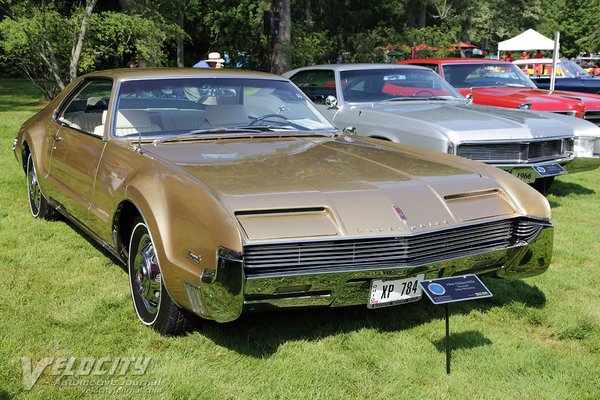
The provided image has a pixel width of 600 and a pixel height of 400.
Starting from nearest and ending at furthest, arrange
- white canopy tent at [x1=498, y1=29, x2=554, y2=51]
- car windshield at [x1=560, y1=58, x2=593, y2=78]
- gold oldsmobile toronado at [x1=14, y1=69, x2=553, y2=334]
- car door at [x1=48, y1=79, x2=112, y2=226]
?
1. gold oldsmobile toronado at [x1=14, y1=69, x2=553, y2=334]
2. car door at [x1=48, y1=79, x2=112, y2=226]
3. car windshield at [x1=560, y1=58, x2=593, y2=78]
4. white canopy tent at [x1=498, y1=29, x2=554, y2=51]

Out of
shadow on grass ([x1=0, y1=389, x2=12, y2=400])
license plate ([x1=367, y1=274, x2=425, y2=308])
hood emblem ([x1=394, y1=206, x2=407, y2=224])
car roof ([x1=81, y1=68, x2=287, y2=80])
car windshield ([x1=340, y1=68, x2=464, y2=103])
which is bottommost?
shadow on grass ([x1=0, y1=389, x2=12, y2=400])

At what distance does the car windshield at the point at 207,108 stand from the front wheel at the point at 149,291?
0.91 metres

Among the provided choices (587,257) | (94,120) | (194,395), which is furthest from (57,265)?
(587,257)

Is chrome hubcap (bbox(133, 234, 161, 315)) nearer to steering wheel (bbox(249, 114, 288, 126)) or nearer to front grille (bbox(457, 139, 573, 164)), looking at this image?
steering wheel (bbox(249, 114, 288, 126))

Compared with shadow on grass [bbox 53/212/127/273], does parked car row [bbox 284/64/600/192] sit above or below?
above

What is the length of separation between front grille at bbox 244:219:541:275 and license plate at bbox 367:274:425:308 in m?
0.10

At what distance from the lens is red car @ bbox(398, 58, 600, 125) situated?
30.1 feet

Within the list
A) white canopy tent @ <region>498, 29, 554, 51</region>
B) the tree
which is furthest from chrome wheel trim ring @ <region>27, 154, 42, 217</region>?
white canopy tent @ <region>498, 29, 554, 51</region>

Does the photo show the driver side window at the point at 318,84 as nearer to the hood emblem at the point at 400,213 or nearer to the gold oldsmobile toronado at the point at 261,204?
the gold oldsmobile toronado at the point at 261,204

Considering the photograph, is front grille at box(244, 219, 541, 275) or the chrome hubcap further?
the chrome hubcap

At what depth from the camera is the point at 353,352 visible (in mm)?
3449

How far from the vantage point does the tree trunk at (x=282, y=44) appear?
21.5 meters

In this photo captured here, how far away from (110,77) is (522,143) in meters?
3.99

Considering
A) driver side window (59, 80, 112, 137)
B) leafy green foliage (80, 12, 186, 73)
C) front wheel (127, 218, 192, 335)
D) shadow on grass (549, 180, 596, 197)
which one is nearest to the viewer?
front wheel (127, 218, 192, 335)
